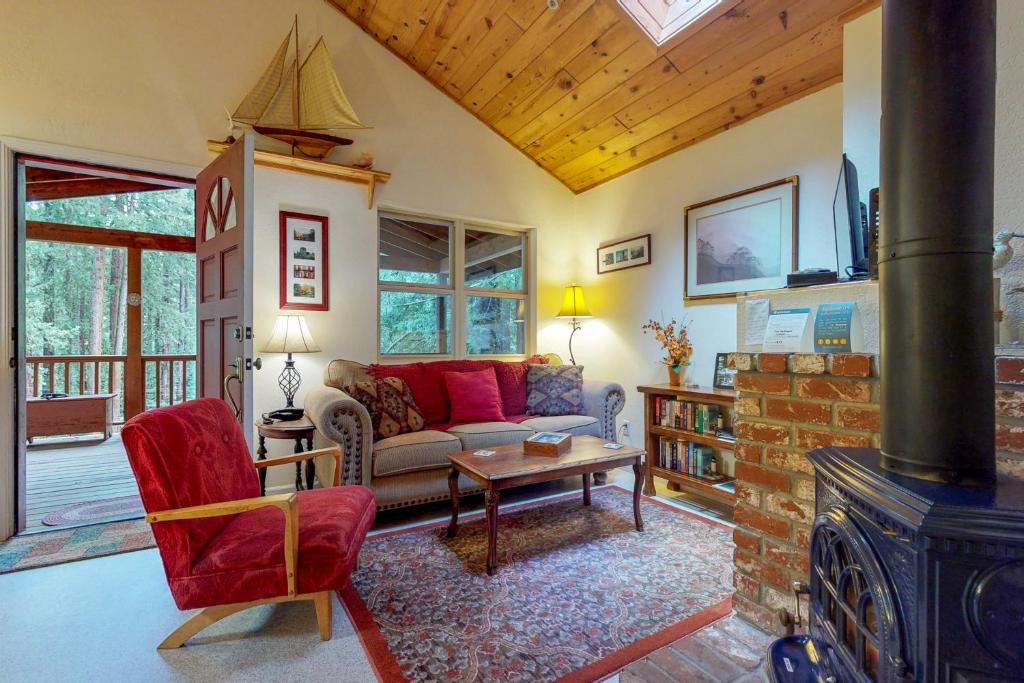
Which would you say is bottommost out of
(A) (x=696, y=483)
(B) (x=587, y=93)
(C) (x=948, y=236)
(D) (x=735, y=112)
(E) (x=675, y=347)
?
(A) (x=696, y=483)

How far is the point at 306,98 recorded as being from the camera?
3.08 metres

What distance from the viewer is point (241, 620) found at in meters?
1.72

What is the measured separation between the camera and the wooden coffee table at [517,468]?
2.05 m

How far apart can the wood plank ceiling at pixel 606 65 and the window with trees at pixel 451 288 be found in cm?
100

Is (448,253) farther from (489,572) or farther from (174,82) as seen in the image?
(489,572)

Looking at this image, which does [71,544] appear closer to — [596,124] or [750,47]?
[596,124]

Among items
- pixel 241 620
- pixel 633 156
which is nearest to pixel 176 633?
pixel 241 620

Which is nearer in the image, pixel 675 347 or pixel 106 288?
pixel 675 347

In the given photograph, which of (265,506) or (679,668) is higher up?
(265,506)

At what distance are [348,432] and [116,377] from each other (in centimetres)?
441

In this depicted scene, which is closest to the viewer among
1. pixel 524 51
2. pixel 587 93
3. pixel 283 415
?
pixel 283 415

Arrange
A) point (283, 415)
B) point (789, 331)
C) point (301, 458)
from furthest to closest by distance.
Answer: point (283, 415)
point (301, 458)
point (789, 331)

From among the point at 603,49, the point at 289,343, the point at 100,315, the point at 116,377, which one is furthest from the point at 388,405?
the point at 100,315

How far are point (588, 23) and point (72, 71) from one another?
9.84 ft
